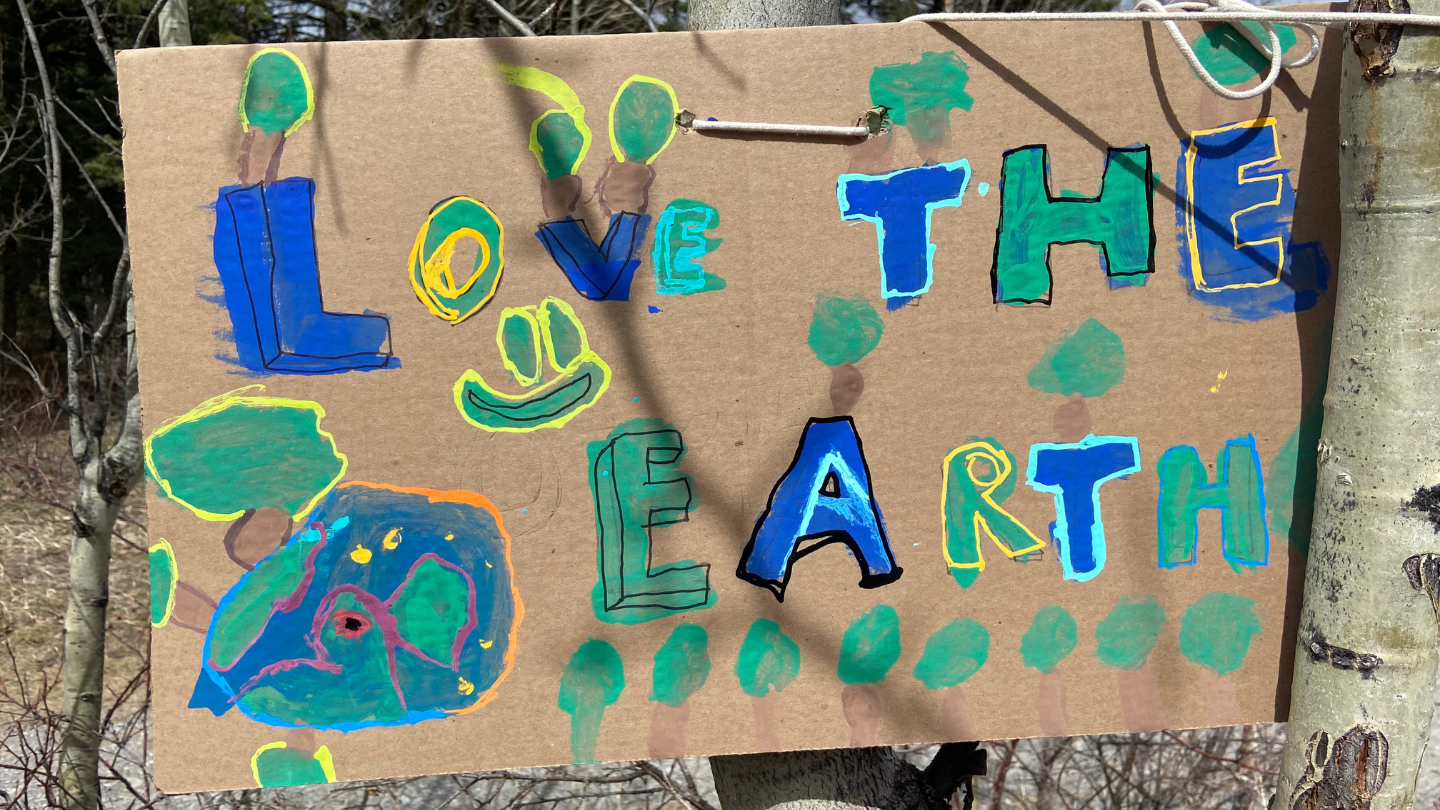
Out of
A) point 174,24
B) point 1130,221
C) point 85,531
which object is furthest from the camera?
point 85,531

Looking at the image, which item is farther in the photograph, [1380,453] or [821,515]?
[821,515]

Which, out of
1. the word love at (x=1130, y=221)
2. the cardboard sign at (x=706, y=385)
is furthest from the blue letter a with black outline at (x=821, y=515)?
the word love at (x=1130, y=221)

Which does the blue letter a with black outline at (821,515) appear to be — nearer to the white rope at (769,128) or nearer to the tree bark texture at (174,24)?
the white rope at (769,128)

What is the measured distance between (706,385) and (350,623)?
0.45 meters

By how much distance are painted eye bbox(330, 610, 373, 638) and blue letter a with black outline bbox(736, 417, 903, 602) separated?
1.30ft

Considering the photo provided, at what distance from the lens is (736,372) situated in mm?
942

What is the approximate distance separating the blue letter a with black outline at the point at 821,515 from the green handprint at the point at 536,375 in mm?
223

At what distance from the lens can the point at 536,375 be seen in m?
0.93

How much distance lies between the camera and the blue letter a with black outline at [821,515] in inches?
37.5

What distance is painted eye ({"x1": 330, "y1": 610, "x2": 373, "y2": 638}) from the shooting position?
94cm

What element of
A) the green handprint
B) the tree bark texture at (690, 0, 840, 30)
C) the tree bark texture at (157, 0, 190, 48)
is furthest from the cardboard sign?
the tree bark texture at (157, 0, 190, 48)

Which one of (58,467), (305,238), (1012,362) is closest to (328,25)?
(58,467)

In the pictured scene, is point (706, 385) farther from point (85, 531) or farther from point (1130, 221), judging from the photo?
point (85, 531)

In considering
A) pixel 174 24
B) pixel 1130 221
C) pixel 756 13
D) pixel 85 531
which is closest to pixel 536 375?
pixel 756 13
